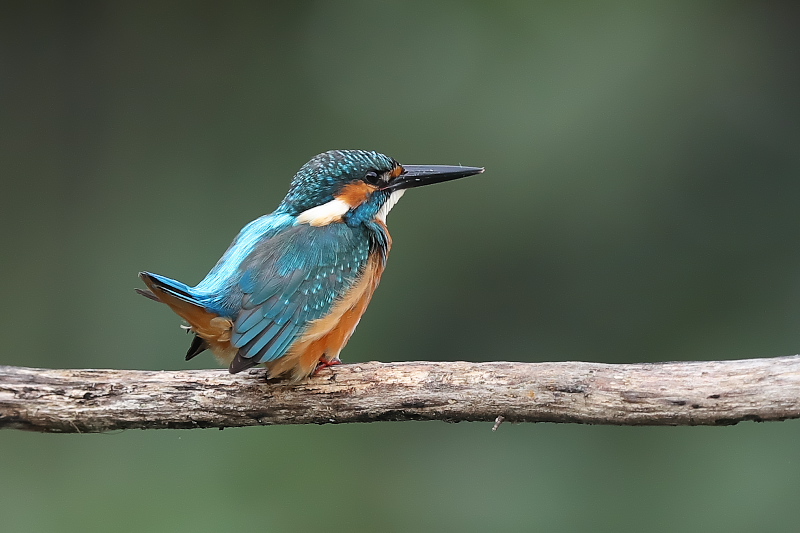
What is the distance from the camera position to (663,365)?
1.82 metres

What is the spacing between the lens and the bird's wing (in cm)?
A: 192

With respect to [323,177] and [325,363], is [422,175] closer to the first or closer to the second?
[323,177]

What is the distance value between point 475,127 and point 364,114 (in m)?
0.50

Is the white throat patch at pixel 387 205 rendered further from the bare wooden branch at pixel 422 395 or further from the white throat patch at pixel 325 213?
the bare wooden branch at pixel 422 395

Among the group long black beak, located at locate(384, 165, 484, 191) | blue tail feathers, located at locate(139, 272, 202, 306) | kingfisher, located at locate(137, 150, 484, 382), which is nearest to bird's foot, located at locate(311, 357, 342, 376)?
kingfisher, located at locate(137, 150, 484, 382)

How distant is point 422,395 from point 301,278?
1.39 ft

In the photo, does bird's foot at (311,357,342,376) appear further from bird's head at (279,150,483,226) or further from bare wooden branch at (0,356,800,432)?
bird's head at (279,150,483,226)

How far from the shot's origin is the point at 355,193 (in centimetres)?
234

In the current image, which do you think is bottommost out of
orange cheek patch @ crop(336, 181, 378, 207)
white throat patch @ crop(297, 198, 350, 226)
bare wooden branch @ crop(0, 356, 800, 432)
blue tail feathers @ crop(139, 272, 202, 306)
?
bare wooden branch @ crop(0, 356, 800, 432)

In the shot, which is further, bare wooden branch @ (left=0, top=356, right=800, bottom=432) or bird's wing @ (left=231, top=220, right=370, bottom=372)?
bird's wing @ (left=231, top=220, right=370, bottom=372)

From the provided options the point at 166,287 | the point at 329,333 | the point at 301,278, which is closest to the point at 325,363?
the point at 329,333

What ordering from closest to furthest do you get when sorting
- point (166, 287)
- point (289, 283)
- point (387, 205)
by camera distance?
1. point (166, 287)
2. point (289, 283)
3. point (387, 205)

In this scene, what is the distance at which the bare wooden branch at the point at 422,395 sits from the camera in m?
1.75

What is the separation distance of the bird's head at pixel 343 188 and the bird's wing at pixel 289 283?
98 mm
